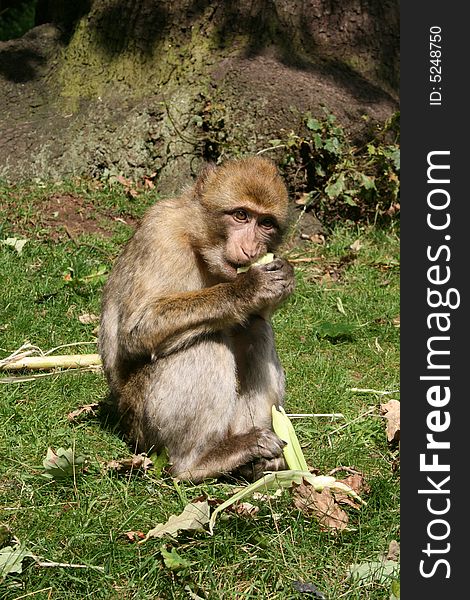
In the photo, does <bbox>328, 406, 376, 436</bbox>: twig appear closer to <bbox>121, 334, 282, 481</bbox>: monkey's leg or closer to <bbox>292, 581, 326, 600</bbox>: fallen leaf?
<bbox>121, 334, 282, 481</bbox>: monkey's leg

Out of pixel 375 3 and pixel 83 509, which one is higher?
pixel 375 3

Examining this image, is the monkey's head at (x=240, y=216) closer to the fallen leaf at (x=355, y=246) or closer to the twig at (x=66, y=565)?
the twig at (x=66, y=565)

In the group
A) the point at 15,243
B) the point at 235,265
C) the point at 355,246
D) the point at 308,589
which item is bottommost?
the point at 308,589

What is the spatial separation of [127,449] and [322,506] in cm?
125

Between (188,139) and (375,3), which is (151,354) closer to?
(188,139)

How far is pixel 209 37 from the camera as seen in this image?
943cm

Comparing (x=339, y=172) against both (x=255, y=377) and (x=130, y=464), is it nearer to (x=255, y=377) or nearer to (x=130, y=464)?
(x=255, y=377)

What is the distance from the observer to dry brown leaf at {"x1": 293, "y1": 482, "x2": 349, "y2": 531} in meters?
4.15

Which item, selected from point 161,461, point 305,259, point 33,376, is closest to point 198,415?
point 161,461

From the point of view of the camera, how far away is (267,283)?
4637 millimetres

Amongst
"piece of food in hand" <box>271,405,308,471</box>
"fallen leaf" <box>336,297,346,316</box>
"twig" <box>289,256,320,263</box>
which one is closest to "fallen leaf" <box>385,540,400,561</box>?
"piece of food in hand" <box>271,405,308,471</box>

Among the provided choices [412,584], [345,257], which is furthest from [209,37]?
[412,584]

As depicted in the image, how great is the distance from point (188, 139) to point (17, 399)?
422 centimetres

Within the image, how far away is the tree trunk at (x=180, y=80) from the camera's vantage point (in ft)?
29.7
